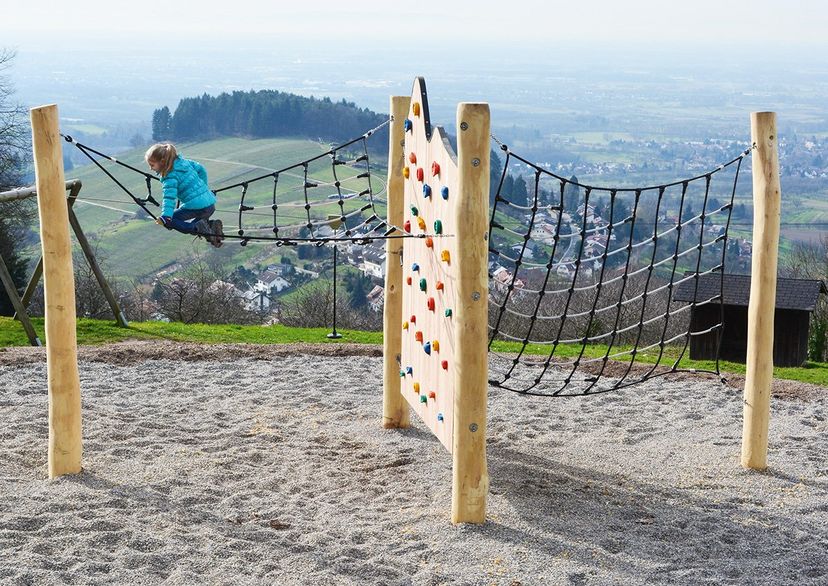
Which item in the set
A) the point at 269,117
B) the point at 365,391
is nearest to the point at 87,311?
the point at 365,391

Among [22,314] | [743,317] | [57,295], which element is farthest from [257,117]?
[57,295]

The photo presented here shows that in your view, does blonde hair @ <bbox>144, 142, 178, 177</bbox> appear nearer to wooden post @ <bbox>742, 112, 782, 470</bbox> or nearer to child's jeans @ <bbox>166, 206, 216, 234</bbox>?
child's jeans @ <bbox>166, 206, 216, 234</bbox>

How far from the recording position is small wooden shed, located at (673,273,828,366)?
1519 cm

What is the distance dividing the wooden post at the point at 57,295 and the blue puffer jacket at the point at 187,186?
95cm

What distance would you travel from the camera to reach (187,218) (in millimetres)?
8109

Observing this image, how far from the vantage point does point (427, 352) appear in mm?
7332

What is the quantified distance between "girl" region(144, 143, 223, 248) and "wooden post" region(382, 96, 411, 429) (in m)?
1.60

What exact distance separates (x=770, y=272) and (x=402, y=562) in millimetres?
3919

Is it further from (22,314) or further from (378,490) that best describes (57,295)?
(22,314)

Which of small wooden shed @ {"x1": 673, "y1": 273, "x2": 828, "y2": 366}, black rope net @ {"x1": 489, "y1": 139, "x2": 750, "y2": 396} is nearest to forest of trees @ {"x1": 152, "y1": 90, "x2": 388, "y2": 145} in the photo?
black rope net @ {"x1": 489, "y1": 139, "x2": 750, "y2": 396}

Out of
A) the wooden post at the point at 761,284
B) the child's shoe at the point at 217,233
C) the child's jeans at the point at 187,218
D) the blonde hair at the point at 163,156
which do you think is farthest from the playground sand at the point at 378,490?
the blonde hair at the point at 163,156

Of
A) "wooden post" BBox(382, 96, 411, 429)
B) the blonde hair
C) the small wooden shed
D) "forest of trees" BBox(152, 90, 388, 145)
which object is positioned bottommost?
the small wooden shed

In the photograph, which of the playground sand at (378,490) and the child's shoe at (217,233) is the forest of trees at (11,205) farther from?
the child's shoe at (217,233)

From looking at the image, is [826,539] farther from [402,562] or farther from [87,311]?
[87,311]
